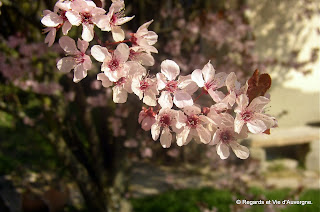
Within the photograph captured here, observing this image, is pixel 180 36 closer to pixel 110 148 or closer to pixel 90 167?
pixel 110 148

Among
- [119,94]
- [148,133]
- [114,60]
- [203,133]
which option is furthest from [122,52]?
[148,133]

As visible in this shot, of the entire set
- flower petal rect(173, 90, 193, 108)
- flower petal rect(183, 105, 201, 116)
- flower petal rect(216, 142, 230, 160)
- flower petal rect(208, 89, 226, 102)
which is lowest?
flower petal rect(216, 142, 230, 160)

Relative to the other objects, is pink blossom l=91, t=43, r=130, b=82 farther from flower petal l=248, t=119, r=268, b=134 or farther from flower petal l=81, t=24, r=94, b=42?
flower petal l=248, t=119, r=268, b=134

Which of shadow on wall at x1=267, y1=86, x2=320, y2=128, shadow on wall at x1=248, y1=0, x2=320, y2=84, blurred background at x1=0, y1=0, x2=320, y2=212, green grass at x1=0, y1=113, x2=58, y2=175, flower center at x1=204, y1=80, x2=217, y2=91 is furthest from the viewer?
shadow on wall at x1=267, y1=86, x2=320, y2=128

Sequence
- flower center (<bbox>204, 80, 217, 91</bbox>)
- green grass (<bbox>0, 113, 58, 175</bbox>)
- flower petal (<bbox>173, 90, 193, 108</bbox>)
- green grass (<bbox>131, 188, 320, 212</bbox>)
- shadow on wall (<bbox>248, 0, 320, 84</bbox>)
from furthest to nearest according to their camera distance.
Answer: shadow on wall (<bbox>248, 0, 320, 84</bbox>), green grass (<bbox>0, 113, 58, 175</bbox>), green grass (<bbox>131, 188, 320, 212</bbox>), flower center (<bbox>204, 80, 217, 91</bbox>), flower petal (<bbox>173, 90, 193, 108</bbox>)

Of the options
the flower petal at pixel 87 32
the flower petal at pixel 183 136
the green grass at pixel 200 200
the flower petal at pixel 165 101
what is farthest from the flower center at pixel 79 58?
the green grass at pixel 200 200

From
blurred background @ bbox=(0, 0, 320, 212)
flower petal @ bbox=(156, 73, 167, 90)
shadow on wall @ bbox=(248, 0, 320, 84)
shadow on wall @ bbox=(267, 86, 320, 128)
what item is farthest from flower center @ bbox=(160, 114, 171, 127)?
shadow on wall @ bbox=(267, 86, 320, 128)

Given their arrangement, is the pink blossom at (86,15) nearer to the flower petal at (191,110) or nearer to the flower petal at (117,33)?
the flower petal at (117,33)
